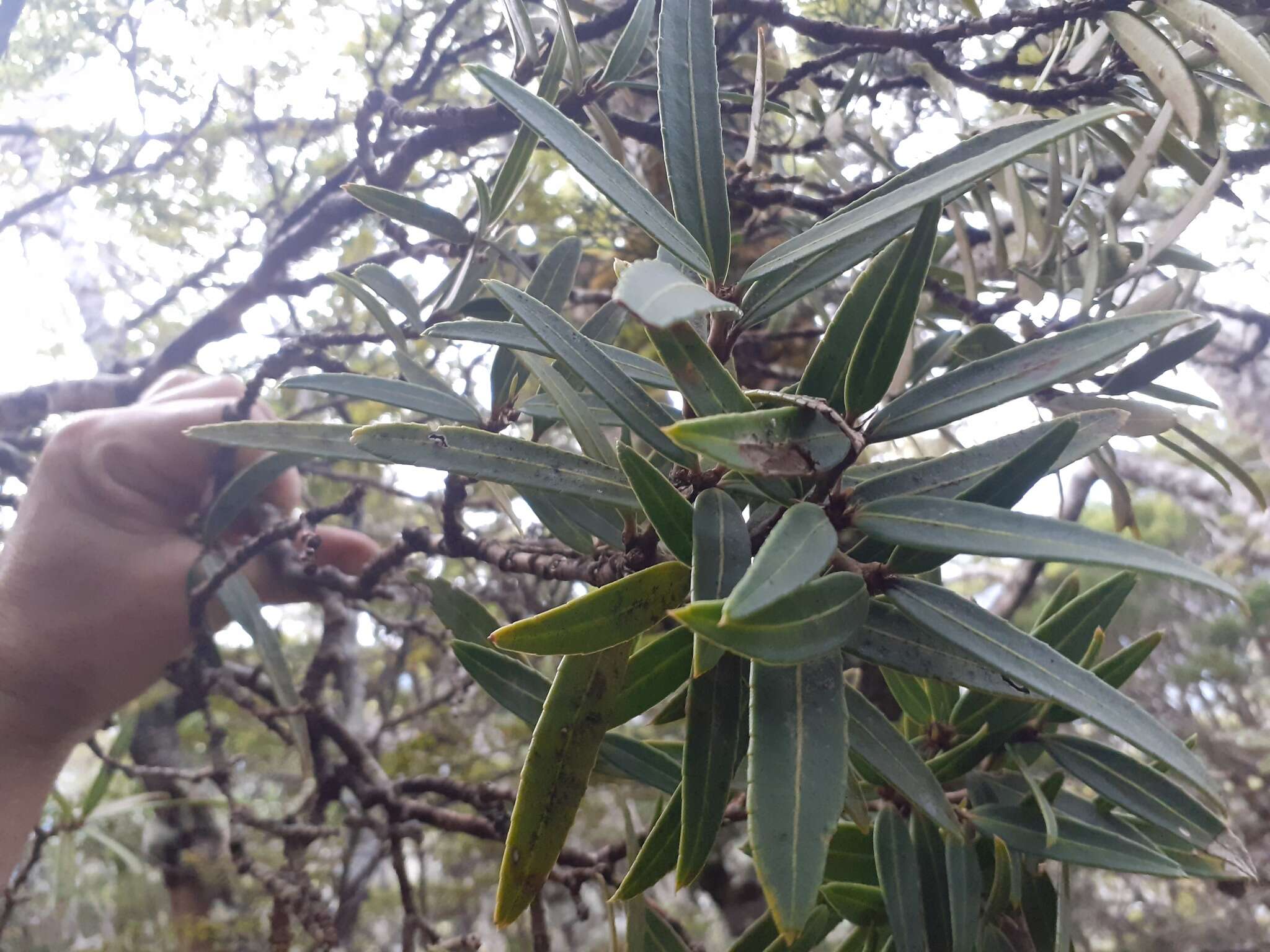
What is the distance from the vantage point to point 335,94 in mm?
1206

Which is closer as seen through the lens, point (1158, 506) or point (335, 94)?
point (335, 94)

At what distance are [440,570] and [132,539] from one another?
66cm

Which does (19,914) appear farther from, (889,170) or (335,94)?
(889,170)

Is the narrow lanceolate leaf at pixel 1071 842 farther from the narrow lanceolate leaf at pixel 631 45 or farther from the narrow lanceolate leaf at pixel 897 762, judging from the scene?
the narrow lanceolate leaf at pixel 631 45

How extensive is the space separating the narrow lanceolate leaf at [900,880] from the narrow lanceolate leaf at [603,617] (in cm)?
20

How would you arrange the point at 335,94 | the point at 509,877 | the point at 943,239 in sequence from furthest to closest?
the point at 335,94 < the point at 943,239 < the point at 509,877

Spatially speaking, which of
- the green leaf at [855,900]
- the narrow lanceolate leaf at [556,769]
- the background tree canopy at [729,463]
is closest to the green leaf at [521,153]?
the background tree canopy at [729,463]

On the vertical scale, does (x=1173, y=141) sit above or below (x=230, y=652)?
above

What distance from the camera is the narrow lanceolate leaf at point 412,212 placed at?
1.79 ft

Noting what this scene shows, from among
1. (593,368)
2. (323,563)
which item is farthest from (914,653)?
(323,563)

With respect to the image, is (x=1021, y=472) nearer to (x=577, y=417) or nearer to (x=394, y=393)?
(x=577, y=417)

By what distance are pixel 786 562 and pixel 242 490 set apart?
0.57 meters

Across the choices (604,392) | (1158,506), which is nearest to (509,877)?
(604,392)

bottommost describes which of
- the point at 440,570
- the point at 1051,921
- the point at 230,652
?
the point at 1051,921
